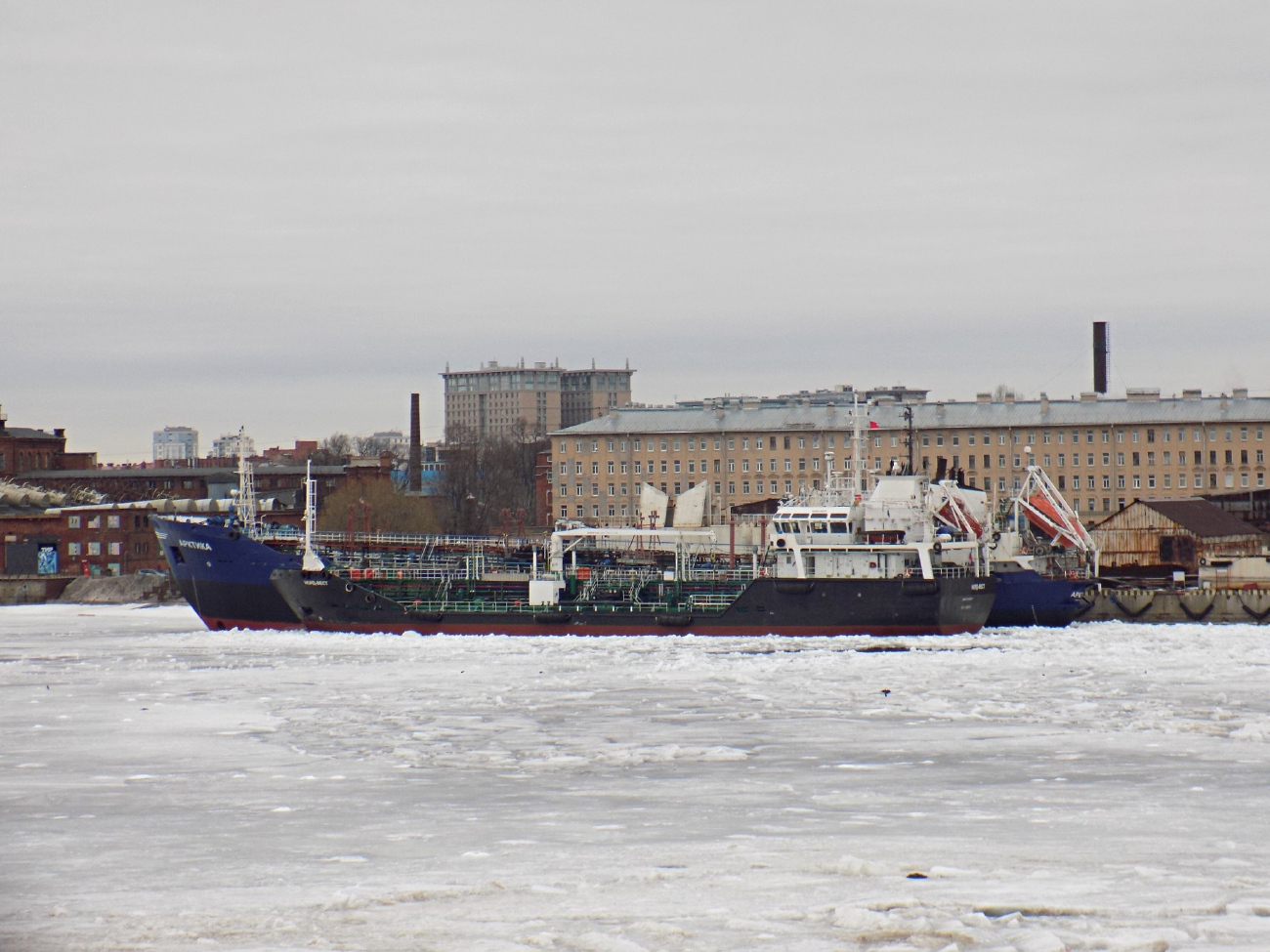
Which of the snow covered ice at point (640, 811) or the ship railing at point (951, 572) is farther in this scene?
the ship railing at point (951, 572)

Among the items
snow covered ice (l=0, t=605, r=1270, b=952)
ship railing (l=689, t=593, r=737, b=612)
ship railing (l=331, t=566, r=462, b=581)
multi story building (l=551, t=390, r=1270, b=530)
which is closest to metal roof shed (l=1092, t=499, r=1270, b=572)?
ship railing (l=689, t=593, r=737, b=612)

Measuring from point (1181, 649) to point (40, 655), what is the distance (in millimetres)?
28253

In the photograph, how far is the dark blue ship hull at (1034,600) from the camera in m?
51.3

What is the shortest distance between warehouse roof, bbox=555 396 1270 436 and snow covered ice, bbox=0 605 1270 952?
73.1 meters

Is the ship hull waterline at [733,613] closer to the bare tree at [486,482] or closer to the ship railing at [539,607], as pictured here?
the ship railing at [539,607]

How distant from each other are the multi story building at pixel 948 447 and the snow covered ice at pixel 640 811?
70862mm

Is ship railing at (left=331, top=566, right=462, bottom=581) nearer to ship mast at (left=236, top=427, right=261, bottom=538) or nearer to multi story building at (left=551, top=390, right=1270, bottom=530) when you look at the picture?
ship mast at (left=236, top=427, right=261, bottom=538)

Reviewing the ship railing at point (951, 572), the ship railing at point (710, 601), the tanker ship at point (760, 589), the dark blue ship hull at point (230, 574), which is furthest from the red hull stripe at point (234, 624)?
the ship railing at point (951, 572)

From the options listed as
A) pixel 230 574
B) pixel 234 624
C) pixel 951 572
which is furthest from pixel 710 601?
pixel 234 624

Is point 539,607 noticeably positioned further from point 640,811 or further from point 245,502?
point 640,811

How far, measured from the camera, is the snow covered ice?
40.8ft

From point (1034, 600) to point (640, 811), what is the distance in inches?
1457

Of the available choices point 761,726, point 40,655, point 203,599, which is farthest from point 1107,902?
point 203,599

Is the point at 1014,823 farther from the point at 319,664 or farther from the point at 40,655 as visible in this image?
the point at 40,655
